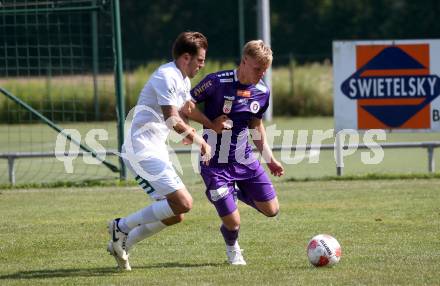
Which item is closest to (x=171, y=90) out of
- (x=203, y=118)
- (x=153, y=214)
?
(x=203, y=118)

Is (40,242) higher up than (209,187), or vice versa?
(209,187)

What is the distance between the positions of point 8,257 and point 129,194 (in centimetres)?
468

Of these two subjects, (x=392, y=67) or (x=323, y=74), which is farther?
(x=323, y=74)

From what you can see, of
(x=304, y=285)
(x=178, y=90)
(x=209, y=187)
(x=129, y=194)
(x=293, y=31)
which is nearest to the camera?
(x=304, y=285)

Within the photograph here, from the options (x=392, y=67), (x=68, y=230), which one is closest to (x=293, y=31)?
(x=392, y=67)

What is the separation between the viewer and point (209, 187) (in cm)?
876

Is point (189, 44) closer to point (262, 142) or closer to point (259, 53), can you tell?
point (259, 53)

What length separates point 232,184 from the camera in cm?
888

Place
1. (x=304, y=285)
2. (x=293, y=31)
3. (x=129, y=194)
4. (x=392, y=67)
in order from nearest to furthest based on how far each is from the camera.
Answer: (x=304, y=285) → (x=129, y=194) → (x=392, y=67) → (x=293, y=31)

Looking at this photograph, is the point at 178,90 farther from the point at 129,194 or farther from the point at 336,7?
the point at 336,7

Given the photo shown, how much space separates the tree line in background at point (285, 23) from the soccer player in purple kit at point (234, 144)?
38787 millimetres

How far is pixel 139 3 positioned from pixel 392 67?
138 ft

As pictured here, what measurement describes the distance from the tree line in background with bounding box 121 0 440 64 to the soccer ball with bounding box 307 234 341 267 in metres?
39.5

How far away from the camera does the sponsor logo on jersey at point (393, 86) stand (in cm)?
1566
